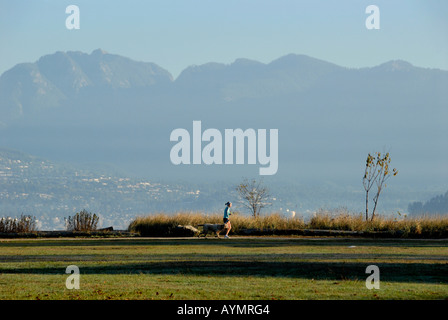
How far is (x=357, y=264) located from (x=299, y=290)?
6291 millimetres

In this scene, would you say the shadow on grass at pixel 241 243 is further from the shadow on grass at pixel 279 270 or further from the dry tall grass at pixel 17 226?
the shadow on grass at pixel 279 270

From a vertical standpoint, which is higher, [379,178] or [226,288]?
[379,178]

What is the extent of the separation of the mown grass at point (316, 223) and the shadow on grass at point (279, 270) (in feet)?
60.3

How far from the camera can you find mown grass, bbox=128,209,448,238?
4141 cm

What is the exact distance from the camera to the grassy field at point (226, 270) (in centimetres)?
1703

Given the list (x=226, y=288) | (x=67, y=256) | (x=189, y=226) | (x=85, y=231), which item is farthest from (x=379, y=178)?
(x=226, y=288)

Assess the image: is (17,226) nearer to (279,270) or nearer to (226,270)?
(226,270)

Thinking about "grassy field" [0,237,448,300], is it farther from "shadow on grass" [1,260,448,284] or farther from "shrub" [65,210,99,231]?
"shrub" [65,210,99,231]

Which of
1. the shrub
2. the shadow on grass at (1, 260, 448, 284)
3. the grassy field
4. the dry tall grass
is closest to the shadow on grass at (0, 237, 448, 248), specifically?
the grassy field

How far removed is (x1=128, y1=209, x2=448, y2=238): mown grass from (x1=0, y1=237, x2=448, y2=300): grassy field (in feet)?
21.8

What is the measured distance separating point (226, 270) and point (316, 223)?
22.8 metres
